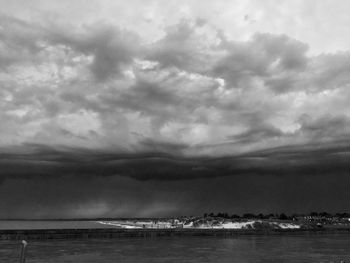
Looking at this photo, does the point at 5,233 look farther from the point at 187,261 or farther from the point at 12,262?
A: the point at 187,261

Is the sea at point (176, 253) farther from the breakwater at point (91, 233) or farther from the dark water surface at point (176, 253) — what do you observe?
the breakwater at point (91, 233)

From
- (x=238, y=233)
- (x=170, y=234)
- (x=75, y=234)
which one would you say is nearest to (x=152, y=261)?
(x=75, y=234)

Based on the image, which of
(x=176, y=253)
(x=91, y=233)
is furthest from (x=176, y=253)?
(x=91, y=233)

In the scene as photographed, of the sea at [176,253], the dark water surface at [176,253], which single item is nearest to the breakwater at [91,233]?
the dark water surface at [176,253]

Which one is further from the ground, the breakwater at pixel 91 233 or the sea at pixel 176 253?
the breakwater at pixel 91 233

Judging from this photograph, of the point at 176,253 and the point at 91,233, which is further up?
the point at 91,233

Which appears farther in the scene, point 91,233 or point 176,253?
point 91,233

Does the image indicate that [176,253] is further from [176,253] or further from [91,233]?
[91,233]

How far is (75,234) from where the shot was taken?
15775 cm

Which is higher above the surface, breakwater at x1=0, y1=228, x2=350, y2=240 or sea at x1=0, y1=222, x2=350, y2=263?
breakwater at x1=0, y1=228, x2=350, y2=240

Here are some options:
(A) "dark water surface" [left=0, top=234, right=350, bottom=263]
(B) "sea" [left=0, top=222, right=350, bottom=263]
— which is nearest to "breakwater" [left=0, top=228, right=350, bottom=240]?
(A) "dark water surface" [left=0, top=234, right=350, bottom=263]

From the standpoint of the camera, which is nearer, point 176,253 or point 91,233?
point 176,253

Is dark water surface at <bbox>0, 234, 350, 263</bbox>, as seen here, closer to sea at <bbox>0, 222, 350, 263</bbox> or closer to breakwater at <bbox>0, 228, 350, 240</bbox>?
sea at <bbox>0, 222, 350, 263</bbox>

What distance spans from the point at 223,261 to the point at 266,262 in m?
6.67
